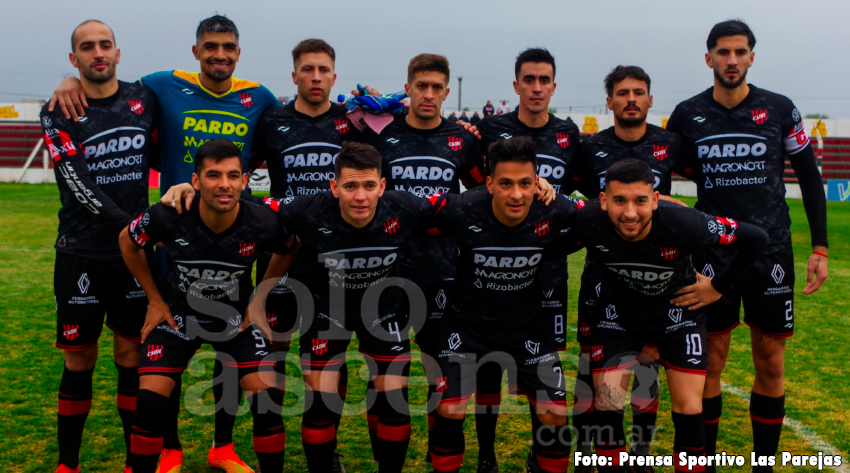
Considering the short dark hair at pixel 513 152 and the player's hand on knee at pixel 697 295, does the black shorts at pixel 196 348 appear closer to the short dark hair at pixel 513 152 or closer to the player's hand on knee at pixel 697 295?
the short dark hair at pixel 513 152

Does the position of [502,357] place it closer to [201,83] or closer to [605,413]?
[605,413]

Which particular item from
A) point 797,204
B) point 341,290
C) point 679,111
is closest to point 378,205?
point 341,290

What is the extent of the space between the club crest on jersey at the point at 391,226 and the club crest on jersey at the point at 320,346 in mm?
780

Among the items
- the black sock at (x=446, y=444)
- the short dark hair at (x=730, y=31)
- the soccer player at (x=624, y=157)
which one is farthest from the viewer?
the soccer player at (x=624, y=157)

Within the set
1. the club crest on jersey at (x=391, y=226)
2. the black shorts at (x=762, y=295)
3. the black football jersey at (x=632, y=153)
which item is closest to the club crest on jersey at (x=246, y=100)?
the club crest on jersey at (x=391, y=226)

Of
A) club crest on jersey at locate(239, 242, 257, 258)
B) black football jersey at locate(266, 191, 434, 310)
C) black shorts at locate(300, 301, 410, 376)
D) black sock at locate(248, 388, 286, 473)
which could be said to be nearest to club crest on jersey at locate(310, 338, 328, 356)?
black shorts at locate(300, 301, 410, 376)

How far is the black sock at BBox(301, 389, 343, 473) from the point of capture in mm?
4262

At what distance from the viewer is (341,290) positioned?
14.6 feet

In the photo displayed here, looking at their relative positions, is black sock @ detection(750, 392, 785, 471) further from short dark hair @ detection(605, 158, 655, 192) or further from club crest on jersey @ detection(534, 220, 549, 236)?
club crest on jersey @ detection(534, 220, 549, 236)

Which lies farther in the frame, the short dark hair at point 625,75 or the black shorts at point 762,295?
the short dark hair at point 625,75

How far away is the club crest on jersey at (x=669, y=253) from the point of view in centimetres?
419

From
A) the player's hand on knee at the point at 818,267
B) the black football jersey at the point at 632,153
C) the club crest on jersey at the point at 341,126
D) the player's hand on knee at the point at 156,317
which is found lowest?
the player's hand on knee at the point at 156,317

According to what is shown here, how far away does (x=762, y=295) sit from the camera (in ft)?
15.5

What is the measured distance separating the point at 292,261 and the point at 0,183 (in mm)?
24537
